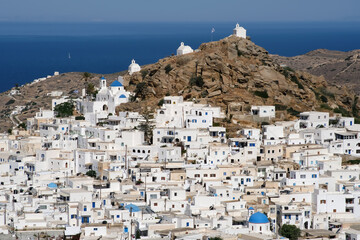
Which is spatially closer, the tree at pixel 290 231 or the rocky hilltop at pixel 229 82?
the tree at pixel 290 231

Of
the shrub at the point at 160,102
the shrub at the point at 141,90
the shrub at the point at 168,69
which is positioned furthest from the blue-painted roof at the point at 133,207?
the shrub at the point at 168,69

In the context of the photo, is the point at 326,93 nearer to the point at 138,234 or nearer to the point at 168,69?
the point at 168,69

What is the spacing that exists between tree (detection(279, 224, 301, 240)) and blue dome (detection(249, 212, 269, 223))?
4.51ft

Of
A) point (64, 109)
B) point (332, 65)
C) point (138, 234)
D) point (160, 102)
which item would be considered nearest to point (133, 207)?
point (138, 234)

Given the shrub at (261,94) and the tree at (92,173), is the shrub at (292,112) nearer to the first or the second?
the shrub at (261,94)

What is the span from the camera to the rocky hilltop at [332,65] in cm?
11381

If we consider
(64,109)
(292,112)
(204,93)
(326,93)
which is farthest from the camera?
(326,93)

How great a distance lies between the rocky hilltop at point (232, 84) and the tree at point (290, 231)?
61.5 ft

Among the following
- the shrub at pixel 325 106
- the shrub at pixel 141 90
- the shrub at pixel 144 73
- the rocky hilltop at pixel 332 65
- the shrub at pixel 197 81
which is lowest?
the shrub at pixel 325 106

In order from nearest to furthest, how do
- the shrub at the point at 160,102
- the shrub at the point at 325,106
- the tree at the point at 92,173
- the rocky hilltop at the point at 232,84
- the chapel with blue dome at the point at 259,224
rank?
the chapel with blue dome at the point at 259,224 → the tree at the point at 92,173 → the shrub at the point at 160,102 → the rocky hilltop at the point at 232,84 → the shrub at the point at 325,106

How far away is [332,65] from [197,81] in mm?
59341

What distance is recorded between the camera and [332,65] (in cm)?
12456

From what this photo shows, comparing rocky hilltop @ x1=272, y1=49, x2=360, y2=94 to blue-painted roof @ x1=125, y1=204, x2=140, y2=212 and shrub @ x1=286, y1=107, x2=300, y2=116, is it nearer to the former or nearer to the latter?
shrub @ x1=286, y1=107, x2=300, y2=116

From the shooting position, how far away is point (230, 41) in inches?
2862
